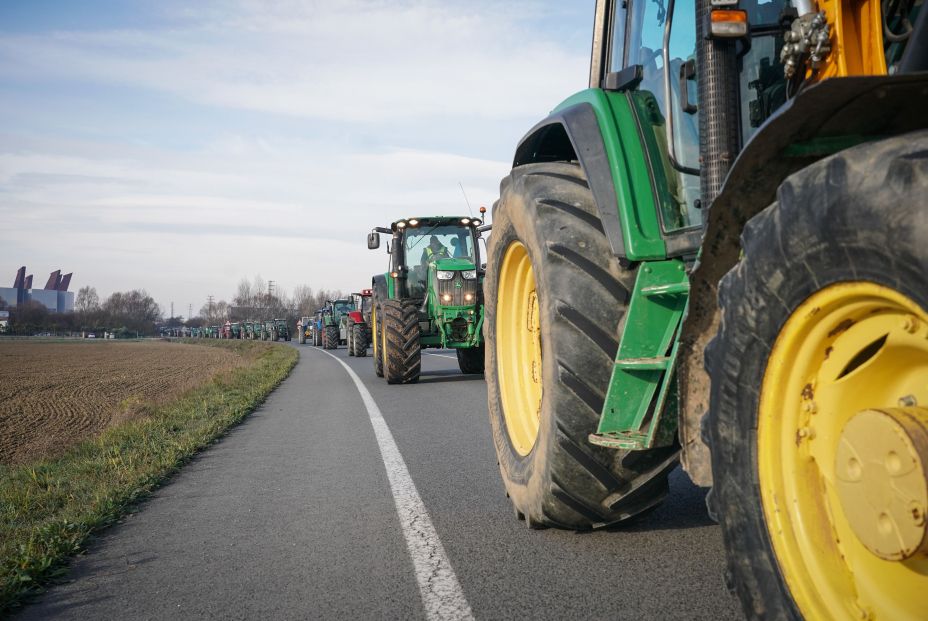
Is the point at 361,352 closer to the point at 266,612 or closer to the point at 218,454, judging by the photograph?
the point at 218,454

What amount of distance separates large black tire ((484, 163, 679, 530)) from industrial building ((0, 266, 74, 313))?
175885mm

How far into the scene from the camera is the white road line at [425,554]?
2.95m

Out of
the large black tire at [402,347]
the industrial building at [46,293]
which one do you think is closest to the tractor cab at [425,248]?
the large black tire at [402,347]

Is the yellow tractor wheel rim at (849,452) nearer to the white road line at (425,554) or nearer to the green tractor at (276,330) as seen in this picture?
the white road line at (425,554)

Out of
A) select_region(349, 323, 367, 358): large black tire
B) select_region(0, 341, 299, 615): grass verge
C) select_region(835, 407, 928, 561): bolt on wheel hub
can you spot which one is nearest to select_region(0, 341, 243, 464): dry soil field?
select_region(0, 341, 299, 615): grass verge

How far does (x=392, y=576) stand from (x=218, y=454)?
4112 mm

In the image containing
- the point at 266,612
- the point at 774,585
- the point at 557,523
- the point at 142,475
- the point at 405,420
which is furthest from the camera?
the point at 405,420

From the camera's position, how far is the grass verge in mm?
3748

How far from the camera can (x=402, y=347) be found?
13.1 metres

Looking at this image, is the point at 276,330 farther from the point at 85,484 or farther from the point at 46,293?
the point at 46,293

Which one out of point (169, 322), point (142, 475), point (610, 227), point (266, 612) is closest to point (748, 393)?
point (610, 227)

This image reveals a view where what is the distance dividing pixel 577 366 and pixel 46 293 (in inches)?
7658

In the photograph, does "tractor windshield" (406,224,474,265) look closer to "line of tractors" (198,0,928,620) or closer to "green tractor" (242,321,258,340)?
"line of tractors" (198,0,928,620)

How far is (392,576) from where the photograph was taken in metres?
3.33
